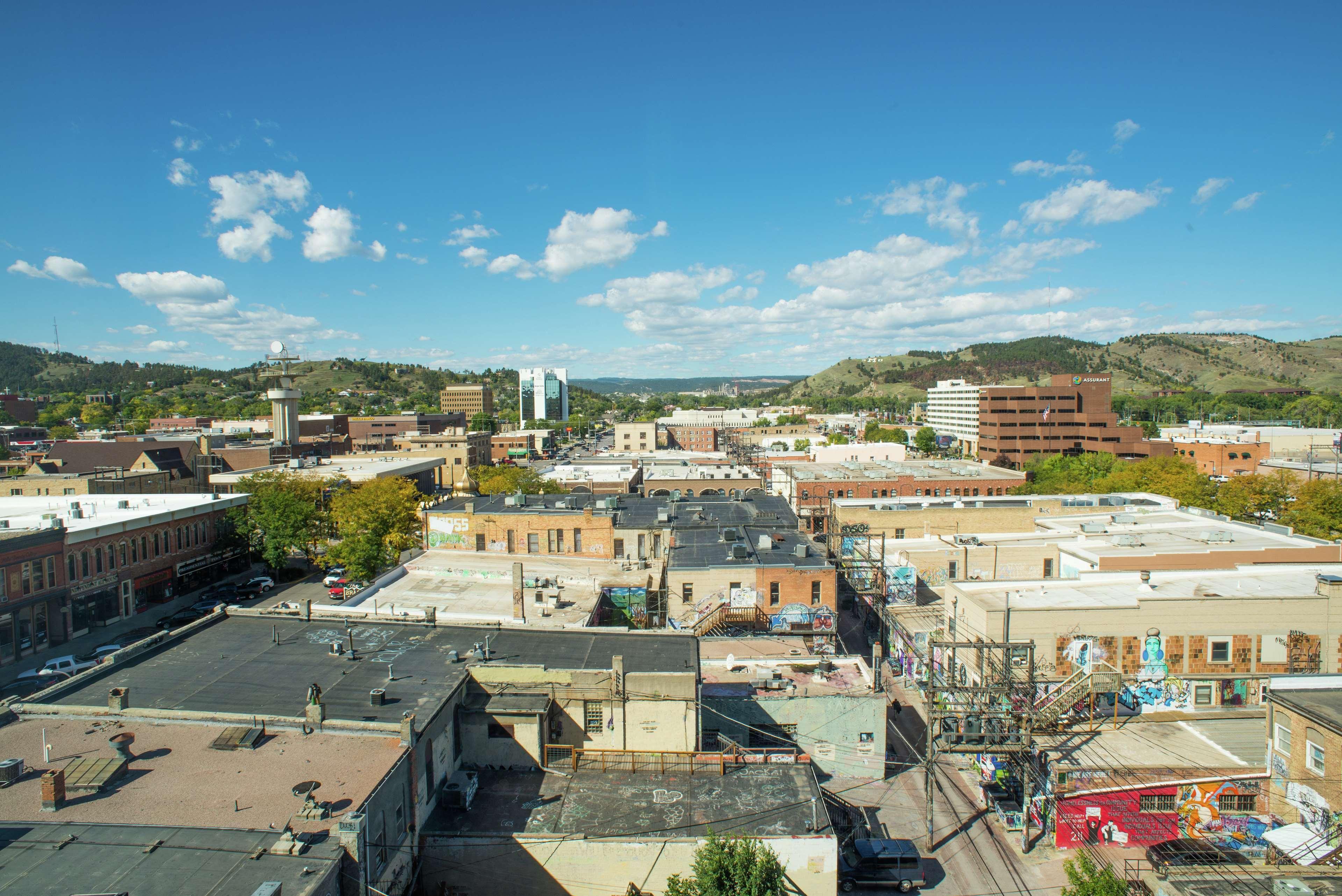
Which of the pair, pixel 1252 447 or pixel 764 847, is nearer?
pixel 764 847

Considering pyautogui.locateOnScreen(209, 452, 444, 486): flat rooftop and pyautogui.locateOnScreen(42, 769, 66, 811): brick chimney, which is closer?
pyautogui.locateOnScreen(42, 769, 66, 811): brick chimney

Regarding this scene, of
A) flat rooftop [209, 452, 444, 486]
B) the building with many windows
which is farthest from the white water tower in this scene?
the building with many windows

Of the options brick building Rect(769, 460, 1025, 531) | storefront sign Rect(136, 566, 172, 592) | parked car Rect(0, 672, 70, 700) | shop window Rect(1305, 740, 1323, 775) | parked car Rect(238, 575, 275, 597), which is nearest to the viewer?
shop window Rect(1305, 740, 1323, 775)

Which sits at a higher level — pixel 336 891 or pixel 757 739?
pixel 336 891

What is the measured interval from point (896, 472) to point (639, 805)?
6473 centimetres

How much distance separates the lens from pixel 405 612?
29469 mm

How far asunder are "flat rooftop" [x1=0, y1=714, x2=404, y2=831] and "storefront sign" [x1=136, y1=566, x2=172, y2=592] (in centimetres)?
3531

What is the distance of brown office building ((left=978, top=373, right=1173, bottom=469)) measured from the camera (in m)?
118

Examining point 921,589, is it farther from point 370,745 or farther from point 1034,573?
A: point 370,745

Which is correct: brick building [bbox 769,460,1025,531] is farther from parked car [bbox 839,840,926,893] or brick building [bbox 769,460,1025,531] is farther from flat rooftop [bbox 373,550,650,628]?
parked car [bbox 839,840,926,893]

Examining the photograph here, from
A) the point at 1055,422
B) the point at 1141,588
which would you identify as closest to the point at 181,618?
the point at 1141,588

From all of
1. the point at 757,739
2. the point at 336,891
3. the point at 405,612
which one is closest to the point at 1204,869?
the point at 757,739

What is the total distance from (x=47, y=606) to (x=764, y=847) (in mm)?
44590

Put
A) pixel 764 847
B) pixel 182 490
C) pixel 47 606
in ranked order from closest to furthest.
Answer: pixel 764 847 → pixel 47 606 → pixel 182 490
